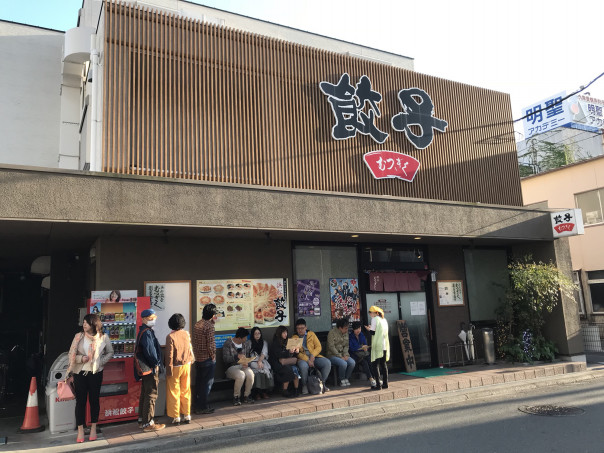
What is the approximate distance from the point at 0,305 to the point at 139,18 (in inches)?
401

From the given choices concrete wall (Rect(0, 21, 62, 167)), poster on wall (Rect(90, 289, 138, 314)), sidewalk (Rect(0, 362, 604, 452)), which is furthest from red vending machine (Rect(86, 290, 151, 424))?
concrete wall (Rect(0, 21, 62, 167))

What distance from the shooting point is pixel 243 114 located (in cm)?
1073

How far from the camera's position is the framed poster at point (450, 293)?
13062 millimetres

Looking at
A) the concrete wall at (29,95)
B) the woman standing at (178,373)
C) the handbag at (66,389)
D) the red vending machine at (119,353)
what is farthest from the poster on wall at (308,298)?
the concrete wall at (29,95)

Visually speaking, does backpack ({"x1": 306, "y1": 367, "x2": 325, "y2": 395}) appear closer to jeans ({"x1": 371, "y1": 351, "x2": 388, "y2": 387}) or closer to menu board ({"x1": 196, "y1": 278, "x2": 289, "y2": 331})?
→ jeans ({"x1": 371, "y1": 351, "x2": 388, "y2": 387})

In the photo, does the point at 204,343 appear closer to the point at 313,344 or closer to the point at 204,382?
the point at 204,382

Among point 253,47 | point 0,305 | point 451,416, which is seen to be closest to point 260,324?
point 451,416

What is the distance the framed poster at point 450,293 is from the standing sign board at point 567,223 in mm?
3089

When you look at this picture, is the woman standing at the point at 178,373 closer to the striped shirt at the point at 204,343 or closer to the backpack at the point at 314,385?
the striped shirt at the point at 204,343

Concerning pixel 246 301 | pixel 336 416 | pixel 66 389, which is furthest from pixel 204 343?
pixel 336 416

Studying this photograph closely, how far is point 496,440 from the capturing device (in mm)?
6488

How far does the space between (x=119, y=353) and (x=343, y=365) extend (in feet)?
16.0

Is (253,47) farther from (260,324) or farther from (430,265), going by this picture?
→ (430,265)

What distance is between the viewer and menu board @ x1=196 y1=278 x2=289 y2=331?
32.7 feet
